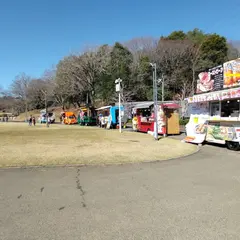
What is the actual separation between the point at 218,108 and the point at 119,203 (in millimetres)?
11889

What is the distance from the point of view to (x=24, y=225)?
4234 mm

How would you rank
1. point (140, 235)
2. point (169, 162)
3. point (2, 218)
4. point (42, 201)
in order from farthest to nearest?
point (169, 162) < point (42, 201) < point (2, 218) < point (140, 235)

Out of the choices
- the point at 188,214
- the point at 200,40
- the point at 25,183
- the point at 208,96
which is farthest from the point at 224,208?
the point at 200,40

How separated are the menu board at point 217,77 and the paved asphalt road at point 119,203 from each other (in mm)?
7902

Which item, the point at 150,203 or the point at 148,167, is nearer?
the point at 150,203

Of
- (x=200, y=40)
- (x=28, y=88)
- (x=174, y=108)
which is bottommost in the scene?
(x=174, y=108)

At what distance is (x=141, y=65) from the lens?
53.4 meters

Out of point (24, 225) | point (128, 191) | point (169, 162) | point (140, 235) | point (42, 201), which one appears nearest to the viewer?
point (140, 235)

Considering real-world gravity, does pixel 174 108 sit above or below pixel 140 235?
above

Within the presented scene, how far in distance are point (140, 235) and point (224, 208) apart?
6.66 feet

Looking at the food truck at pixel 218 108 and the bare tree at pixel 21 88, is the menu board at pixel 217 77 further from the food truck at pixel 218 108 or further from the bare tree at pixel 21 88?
the bare tree at pixel 21 88

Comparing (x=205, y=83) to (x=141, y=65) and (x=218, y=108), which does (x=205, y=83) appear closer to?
(x=218, y=108)

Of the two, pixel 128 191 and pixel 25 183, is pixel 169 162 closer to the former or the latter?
pixel 128 191

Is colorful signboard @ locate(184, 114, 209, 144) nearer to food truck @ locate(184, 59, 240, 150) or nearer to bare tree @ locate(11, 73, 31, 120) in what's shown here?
food truck @ locate(184, 59, 240, 150)
